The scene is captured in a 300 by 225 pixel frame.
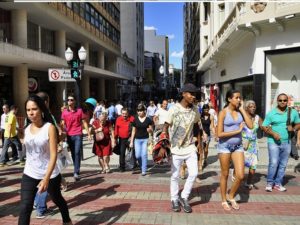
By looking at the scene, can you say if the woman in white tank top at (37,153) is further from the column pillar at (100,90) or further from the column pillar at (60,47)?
the column pillar at (100,90)

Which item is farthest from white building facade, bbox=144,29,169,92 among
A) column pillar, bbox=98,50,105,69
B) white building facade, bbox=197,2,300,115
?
white building facade, bbox=197,2,300,115

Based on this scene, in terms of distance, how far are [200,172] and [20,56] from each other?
1191 centimetres

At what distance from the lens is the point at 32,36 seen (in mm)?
24219

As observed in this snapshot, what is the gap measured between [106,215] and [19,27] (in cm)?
1737

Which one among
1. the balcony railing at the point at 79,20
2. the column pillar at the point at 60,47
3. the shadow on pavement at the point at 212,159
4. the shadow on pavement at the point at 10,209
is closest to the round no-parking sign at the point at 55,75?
the shadow on pavement at the point at 212,159

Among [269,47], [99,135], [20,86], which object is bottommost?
[99,135]

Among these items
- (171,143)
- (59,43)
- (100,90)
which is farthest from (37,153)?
(100,90)

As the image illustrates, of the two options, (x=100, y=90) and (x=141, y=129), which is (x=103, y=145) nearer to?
(x=141, y=129)

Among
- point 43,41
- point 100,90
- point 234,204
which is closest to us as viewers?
point 234,204

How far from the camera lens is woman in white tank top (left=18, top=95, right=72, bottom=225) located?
4.12m

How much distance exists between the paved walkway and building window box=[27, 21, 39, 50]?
1633 centimetres

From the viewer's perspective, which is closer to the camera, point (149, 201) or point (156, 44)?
point (149, 201)

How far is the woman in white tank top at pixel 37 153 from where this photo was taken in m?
4.12

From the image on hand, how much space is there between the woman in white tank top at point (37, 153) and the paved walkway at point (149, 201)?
137 centimetres
